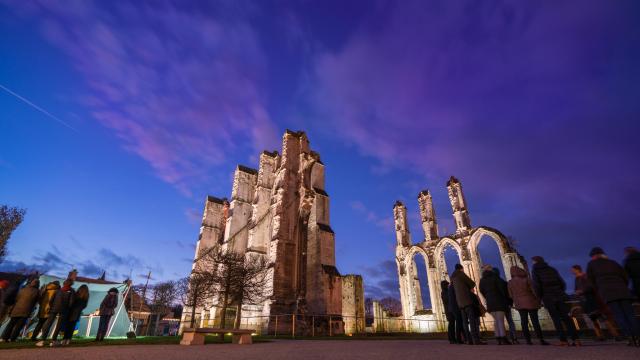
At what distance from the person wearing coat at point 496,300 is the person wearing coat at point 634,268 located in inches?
77.4

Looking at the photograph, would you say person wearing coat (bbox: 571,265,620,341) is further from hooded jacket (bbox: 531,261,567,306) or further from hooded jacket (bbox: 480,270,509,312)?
hooded jacket (bbox: 480,270,509,312)

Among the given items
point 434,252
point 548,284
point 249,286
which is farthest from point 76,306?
point 434,252

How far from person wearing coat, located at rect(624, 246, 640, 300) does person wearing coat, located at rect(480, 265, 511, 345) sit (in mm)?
1966

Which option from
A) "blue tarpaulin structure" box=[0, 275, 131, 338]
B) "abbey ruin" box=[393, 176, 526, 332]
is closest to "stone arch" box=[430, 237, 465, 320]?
"abbey ruin" box=[393, 176, 526, 332]

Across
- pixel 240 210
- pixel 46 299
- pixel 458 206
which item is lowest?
pixel 46 299

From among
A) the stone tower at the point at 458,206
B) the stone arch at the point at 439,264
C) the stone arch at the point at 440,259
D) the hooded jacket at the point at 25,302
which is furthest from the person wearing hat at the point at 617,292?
the stone arch at the point at 440,259

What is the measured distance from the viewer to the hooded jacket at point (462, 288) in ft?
19.3

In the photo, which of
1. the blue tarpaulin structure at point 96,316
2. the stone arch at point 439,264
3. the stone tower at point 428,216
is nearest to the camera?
the blue tarpaulin structure at point 96,316

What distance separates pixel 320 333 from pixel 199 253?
14781 mm

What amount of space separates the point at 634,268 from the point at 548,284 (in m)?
1.33

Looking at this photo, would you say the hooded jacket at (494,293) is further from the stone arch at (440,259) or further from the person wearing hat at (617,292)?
the stone arch at (440,259)

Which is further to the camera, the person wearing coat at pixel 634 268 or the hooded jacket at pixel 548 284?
the hooded jacket at pixel 548 284

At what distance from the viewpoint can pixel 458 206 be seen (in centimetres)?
2698

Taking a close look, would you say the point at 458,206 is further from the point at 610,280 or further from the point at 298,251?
the point at 610,280
